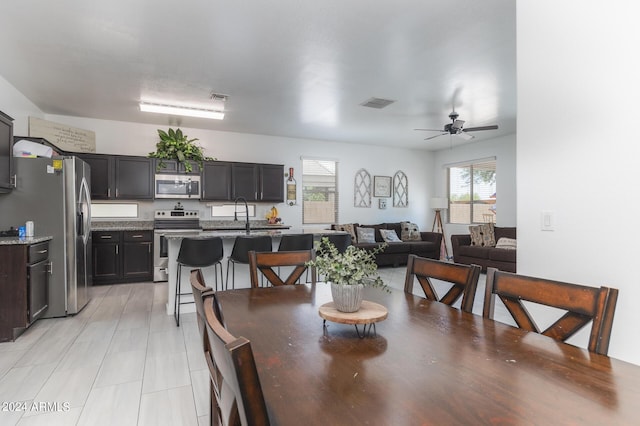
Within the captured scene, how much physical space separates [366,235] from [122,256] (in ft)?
15.0

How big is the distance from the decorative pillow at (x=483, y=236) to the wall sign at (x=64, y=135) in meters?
7.14

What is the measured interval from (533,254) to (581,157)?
566 millimetres

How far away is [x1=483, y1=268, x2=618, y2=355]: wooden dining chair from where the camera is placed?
1.16 meters

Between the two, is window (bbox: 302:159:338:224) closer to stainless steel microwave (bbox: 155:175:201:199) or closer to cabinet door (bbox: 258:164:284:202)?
cabinet door (bbox: 258:164:284:202)

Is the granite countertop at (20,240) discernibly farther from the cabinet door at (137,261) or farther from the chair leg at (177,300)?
the cabinet door at (137,261)

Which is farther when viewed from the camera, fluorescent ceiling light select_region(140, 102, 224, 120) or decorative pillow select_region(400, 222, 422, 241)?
decorative pillow select_region(400, 222, 422, 241)

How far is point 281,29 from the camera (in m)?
3.04

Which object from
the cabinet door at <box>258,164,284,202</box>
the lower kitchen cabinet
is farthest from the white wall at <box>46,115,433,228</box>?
the lower kitchen cabinet

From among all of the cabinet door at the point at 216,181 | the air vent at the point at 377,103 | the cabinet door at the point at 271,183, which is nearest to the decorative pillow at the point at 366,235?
the cabinet door at the point at 271,183

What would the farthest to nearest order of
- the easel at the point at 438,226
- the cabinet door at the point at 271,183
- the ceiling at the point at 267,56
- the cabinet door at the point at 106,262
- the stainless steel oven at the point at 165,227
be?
the easel at the point at 438,226
the cabinet door at the point at 271,183
the stainless steel oven at the point at 165,227
the cabinet door at the point at 106,262
the ceiling at the point at 267,56

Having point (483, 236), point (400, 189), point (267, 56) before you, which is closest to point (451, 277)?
point (267, 56)

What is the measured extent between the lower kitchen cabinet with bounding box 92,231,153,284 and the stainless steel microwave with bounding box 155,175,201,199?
0.78 metres

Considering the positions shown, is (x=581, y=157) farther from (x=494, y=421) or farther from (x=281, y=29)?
(x=281, y=29)

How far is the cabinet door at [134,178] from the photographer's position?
19.2 ft
